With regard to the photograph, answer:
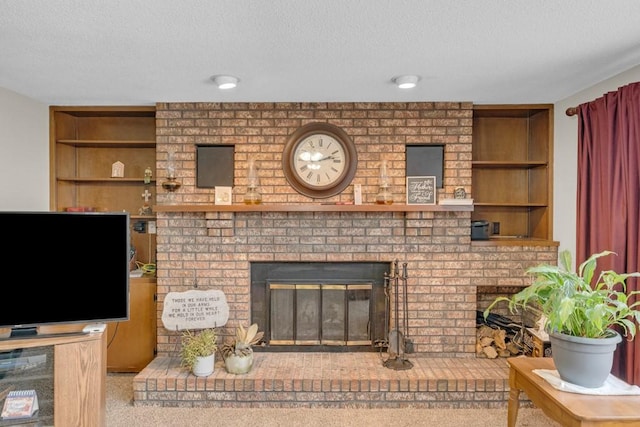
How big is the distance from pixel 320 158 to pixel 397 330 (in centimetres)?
154

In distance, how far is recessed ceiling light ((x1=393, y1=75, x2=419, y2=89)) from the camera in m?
2.60

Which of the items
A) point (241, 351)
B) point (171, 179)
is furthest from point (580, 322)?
point (171, 179)

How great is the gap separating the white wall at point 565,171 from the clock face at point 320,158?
1793 mm

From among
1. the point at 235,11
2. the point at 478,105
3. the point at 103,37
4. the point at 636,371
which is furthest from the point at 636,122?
the point at 103,37

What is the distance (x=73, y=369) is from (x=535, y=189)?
Result: 12.5ft

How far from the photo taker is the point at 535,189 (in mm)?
3566

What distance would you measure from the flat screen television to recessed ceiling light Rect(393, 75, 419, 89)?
1983 millimetres

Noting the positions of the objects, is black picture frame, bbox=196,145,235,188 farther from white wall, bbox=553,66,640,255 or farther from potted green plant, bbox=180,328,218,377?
white wall, bbox=553,66,640,255

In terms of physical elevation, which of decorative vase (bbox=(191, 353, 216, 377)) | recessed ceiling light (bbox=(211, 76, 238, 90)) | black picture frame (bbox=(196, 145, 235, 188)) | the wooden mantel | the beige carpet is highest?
recessed ceiling light (bbox=(211, 76, 238, 90))

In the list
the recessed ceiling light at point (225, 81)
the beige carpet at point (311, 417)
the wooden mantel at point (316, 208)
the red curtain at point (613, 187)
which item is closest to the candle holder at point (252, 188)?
the wooden mantel at point (316, 208)

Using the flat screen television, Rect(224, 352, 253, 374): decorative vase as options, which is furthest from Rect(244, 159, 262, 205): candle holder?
Rect(224, 352, 253, 374): decorative vase

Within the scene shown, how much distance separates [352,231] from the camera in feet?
10.8

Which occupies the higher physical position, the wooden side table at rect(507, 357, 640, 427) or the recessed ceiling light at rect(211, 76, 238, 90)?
the recessed ceiling light at rect(211, 76, 238, 90)

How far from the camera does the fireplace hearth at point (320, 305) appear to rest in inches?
132
